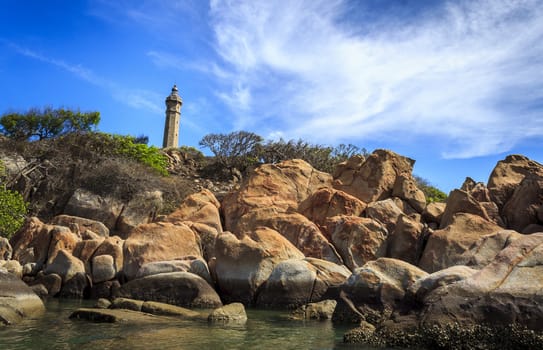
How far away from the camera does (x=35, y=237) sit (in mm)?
20438

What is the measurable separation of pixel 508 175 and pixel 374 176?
604 cm

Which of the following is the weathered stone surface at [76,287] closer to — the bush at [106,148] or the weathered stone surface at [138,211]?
the weathered stone surface at [138,211]

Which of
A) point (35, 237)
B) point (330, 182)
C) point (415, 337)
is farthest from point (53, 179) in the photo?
point (415, 337)

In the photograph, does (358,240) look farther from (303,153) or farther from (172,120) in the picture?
(172,120)

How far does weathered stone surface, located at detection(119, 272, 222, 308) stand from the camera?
15648 mm

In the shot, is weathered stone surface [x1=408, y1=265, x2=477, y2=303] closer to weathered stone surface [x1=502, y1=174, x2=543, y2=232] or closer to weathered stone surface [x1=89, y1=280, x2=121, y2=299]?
weathered stone surface [x1=89, y1=280, x2=121, y2=299]

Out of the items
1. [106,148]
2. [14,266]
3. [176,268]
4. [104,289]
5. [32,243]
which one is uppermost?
[106,148]

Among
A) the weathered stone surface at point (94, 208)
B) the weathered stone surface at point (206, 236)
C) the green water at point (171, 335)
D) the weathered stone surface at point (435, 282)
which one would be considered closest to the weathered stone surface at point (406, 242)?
the green water at point (171, 335)

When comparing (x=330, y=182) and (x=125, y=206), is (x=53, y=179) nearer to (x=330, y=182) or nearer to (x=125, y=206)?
(x=125, y=206)

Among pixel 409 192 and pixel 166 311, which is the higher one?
pixel 409 192

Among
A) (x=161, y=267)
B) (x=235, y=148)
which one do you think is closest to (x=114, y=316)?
(x=161, y=267)

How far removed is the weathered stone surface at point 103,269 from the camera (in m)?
17.7

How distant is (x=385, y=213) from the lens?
68.9 ft

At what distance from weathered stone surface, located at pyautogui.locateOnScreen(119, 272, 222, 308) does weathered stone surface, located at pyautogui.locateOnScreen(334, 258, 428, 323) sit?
4442mm
